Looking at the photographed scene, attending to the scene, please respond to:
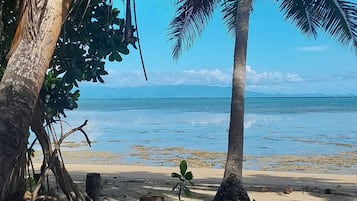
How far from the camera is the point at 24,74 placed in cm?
261

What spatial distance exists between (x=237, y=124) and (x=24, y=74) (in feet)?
14.3

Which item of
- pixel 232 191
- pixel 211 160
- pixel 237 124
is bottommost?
pixel 211 160

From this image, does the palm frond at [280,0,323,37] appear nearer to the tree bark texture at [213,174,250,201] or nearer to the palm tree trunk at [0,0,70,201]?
the tree bark texture at [213,174,250,201]

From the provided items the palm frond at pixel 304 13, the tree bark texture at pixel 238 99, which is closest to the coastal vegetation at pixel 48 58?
the tree bark texture at pixel 238 99

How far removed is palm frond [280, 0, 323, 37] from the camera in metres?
7.98

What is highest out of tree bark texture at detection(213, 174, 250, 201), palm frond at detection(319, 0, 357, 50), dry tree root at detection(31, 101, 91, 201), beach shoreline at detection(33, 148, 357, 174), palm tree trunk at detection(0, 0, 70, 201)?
palm frond at detection(319, 0, 357, 50)

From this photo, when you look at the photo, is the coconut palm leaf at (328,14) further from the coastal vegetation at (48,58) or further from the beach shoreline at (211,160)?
the beach shoreline at (211,160)

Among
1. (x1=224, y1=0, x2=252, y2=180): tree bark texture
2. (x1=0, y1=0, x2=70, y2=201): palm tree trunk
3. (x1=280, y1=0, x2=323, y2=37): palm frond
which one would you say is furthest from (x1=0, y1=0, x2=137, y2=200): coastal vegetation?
(x1=280, y1=0, x2=323, y2=37): palm frond

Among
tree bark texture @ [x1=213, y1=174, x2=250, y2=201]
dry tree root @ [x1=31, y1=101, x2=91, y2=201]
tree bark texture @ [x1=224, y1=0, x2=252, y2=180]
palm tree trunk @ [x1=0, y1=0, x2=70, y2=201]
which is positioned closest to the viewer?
palm tree trunk @ [x1=0, y1=0, x2=70, y2=201]

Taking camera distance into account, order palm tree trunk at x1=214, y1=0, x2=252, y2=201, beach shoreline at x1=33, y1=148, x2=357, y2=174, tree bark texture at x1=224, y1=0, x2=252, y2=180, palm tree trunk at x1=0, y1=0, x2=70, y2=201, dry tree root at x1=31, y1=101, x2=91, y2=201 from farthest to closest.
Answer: beach shoreline at x1=33, y1=148, x2=357, y2=174 < tree bark texture at x1=224, y1=0, x2=252, y2=180 < palm tree trunk at x1=214, y1=0, x2=252, y2=201 < dry tree root at x1=31, y1=101, x2=91, y2=201 < palm tree trunk at x1=0, y1=0, x2=70, y2=201

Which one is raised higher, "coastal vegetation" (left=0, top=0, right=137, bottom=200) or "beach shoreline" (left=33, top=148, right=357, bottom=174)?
"coastal vegetation" (left=0, top=0, right=137, bottom=200)

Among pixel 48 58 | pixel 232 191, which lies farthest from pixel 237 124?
pixel 48 58

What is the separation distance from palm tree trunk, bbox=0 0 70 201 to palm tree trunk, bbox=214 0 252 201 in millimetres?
4018

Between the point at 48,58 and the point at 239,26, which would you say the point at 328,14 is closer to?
the point at 239,26
